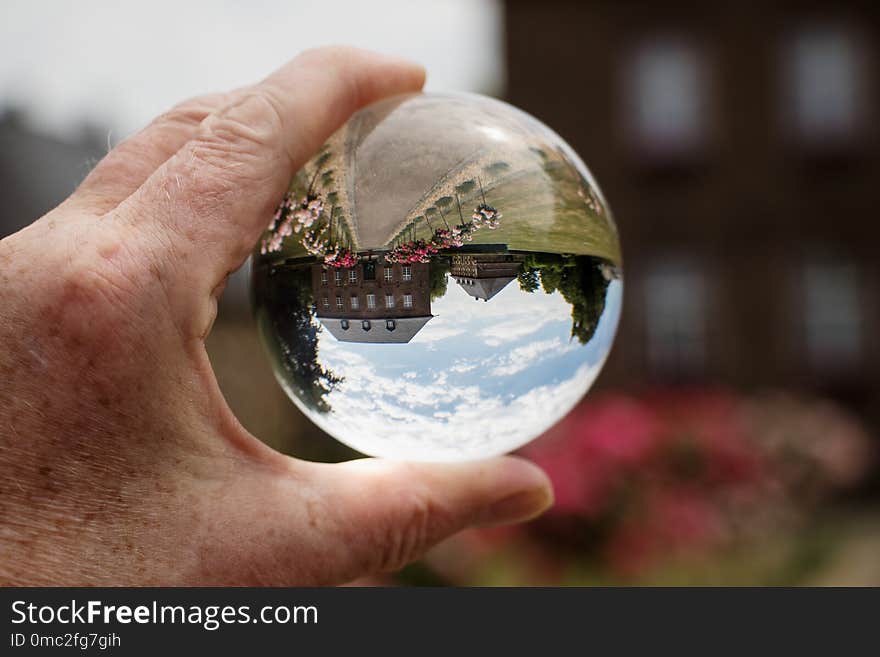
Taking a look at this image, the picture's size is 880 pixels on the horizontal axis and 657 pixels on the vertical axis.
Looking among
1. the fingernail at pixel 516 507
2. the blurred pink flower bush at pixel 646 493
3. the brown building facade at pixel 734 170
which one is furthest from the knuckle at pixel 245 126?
the brown building facade at pixel 734 170

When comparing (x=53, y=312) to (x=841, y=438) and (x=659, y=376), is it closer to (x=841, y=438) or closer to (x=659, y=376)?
(x=841, y=438)

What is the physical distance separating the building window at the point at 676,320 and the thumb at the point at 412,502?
10753mm

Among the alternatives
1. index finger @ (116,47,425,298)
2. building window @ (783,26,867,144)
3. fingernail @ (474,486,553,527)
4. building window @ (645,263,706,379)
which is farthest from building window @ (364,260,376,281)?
building window @ (783,26,867,144)

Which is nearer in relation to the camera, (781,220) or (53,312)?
(53,312)

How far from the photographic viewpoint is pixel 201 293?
1.52 metres

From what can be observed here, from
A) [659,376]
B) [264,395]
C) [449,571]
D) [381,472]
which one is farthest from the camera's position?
[659,376]

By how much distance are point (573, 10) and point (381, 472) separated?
12292mm

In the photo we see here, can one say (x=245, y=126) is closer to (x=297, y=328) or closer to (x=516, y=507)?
(x=297, y=328)

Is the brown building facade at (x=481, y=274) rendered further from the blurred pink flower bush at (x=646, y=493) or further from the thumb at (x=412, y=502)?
the blurred pink flower bush at (x=646, y=493)

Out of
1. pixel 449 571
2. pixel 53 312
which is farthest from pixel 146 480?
pixel 449 571

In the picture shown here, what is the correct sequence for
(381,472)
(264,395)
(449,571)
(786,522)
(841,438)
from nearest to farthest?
1. (381,472)
2. (449,571)
3. (786,522)
4. (264,395)
5. (841,438)

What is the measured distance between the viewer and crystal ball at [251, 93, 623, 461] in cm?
153

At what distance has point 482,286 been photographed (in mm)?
1522

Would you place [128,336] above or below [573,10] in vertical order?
below
